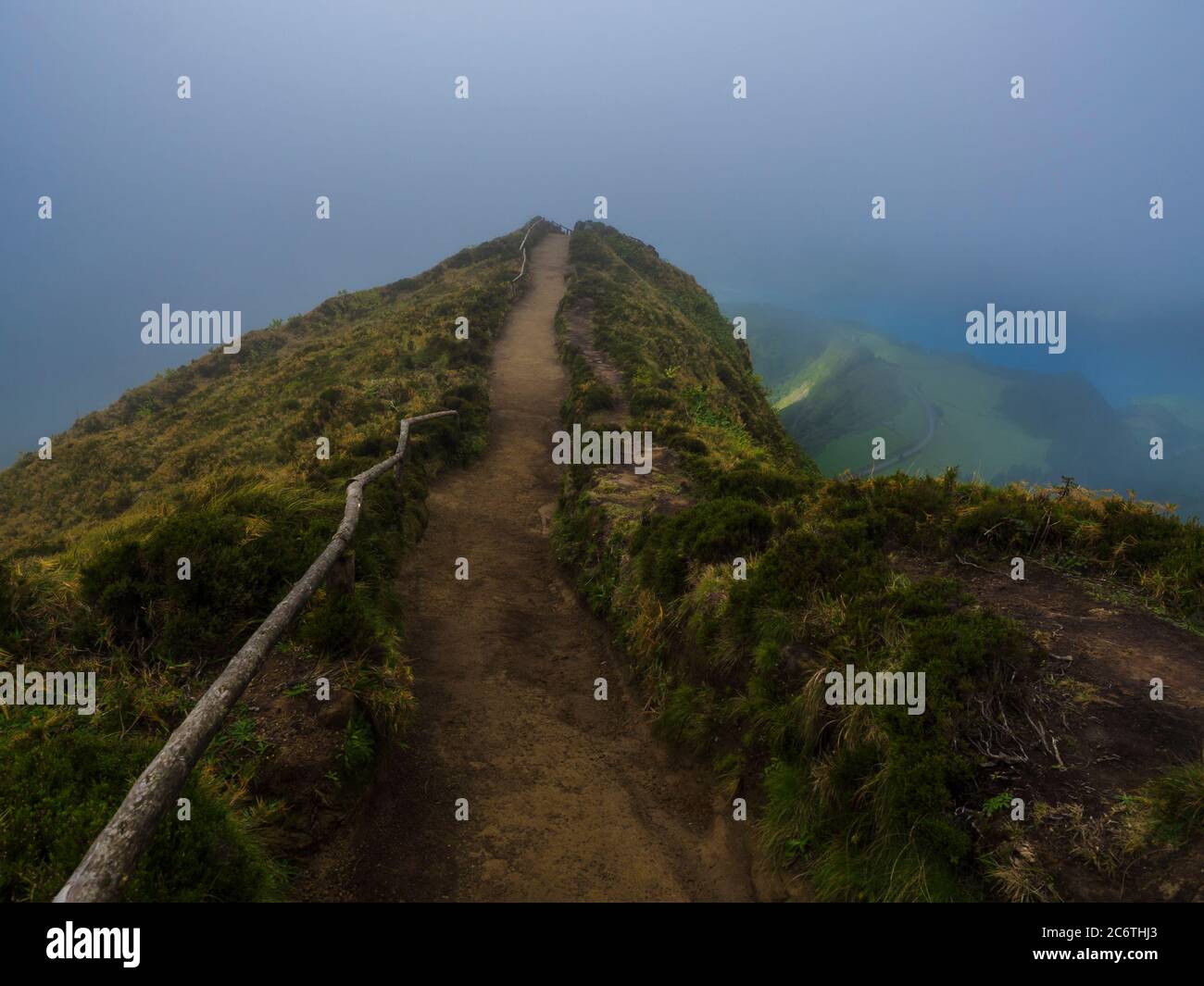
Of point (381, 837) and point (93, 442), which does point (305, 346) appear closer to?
point (93, 442)

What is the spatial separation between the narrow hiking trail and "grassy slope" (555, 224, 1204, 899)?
1.76 feet

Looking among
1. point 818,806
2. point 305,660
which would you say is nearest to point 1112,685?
point 818,806

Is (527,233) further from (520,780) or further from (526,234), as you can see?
(520,780)

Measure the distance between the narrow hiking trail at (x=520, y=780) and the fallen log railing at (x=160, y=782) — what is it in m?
1.75

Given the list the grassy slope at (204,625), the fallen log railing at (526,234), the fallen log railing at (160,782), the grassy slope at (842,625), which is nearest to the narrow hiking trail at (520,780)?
the grassy slope at (842,625)

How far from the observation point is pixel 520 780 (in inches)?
274

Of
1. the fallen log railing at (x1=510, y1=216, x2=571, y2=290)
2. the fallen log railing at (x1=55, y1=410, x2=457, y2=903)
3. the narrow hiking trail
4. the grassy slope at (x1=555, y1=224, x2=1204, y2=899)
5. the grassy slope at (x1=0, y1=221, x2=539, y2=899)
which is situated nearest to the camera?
the fallen log railing at (x1=55, y1=410, x2=457, y2=903)

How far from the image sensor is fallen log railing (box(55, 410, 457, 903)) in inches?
121

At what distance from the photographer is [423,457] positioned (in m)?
15.1

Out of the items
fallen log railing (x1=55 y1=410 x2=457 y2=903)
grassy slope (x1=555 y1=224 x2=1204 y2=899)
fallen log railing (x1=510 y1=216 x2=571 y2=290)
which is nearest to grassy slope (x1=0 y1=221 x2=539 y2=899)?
fallen log railing (x1=55 y1=410 x2=457 y2=903)

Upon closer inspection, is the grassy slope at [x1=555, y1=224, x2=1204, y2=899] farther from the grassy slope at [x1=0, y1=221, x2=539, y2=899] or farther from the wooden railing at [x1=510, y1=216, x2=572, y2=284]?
the wooden railing at [x1=510, y1=216, x2=572, y2=284]

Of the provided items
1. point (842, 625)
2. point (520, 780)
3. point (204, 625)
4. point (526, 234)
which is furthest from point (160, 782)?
point (526, 234)

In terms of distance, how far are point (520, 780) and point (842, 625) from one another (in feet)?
12.9
